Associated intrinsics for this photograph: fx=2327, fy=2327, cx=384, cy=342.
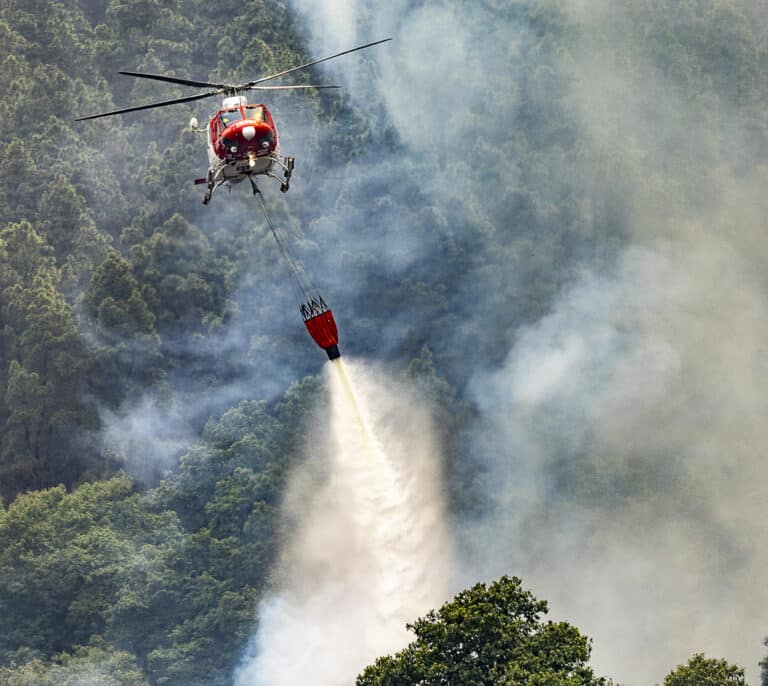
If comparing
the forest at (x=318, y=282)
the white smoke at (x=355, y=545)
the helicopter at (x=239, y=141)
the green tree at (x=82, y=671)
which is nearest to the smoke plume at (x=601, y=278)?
the forest at (x=318, y=282)

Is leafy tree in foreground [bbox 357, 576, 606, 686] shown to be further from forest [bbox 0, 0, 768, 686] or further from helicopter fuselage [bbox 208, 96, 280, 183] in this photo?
forest [bbox 0, 0, 768, 686]

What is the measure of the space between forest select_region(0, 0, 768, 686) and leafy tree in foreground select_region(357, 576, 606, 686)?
73.1 ft

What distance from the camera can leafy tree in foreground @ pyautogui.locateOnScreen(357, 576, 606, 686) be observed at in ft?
189

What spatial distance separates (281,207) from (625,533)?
63.3 feet

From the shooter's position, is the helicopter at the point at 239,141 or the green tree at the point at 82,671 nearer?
the helicopter at the point at 239,141

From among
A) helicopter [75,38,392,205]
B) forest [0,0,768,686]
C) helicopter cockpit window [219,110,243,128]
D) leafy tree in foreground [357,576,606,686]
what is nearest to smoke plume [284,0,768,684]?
forest [0,0,768,686]

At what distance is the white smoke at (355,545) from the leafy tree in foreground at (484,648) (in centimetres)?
1379

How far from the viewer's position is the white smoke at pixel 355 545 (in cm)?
7456

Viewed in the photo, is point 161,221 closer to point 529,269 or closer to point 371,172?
point 371,172

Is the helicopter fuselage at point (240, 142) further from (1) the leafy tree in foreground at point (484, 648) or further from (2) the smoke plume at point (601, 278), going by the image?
(2) the smoke plume at point (601, 278)

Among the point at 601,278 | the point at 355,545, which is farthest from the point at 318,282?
the point at 355,545

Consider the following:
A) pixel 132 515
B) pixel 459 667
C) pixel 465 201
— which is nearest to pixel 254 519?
pixel 132 515

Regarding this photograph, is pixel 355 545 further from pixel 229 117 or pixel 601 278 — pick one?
pixel 229 117

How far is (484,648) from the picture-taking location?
191 feet
